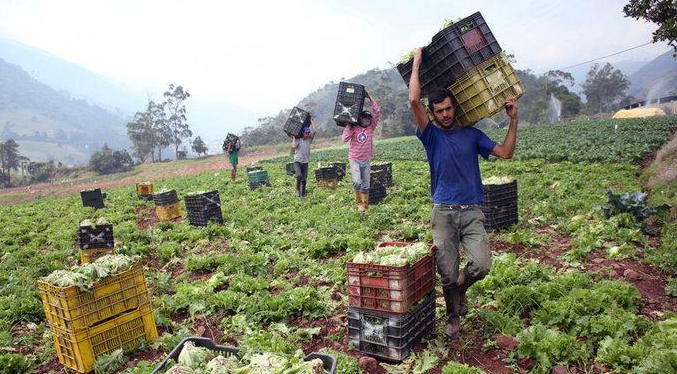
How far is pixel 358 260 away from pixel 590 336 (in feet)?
8.39

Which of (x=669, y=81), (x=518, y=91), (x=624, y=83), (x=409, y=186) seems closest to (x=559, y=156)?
(x=409, y=186)

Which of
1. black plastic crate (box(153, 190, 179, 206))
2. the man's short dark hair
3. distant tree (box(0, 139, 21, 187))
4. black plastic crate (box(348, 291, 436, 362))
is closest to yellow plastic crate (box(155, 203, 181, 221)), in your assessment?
black plastic crate (box(153, 190, 179, 206))

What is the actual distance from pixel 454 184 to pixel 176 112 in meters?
104

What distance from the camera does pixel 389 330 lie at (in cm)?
464

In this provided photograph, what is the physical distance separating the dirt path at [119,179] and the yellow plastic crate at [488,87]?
38.2 m

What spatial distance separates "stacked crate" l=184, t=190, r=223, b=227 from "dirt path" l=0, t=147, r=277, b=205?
29491mm

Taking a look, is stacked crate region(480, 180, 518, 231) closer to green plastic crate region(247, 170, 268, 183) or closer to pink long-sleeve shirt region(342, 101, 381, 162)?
pink long-sleeve shirt region(342, 101, 381, 162)

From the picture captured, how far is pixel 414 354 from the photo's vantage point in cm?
476

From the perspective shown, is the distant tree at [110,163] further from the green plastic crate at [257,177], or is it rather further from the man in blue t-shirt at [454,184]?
the man in blue t-shirt at [454,184]

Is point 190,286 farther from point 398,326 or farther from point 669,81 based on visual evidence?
point 669,81

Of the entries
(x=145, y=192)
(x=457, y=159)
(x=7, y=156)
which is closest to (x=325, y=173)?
(x=145, y=192)

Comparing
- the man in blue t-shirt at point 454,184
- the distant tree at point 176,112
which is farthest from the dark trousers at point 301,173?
the distant tree at point 176,112

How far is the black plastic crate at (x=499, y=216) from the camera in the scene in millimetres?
8773

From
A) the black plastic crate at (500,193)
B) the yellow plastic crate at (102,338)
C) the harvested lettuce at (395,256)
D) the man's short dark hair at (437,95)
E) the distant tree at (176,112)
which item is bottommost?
the yellow plastic crate at (102,338)
